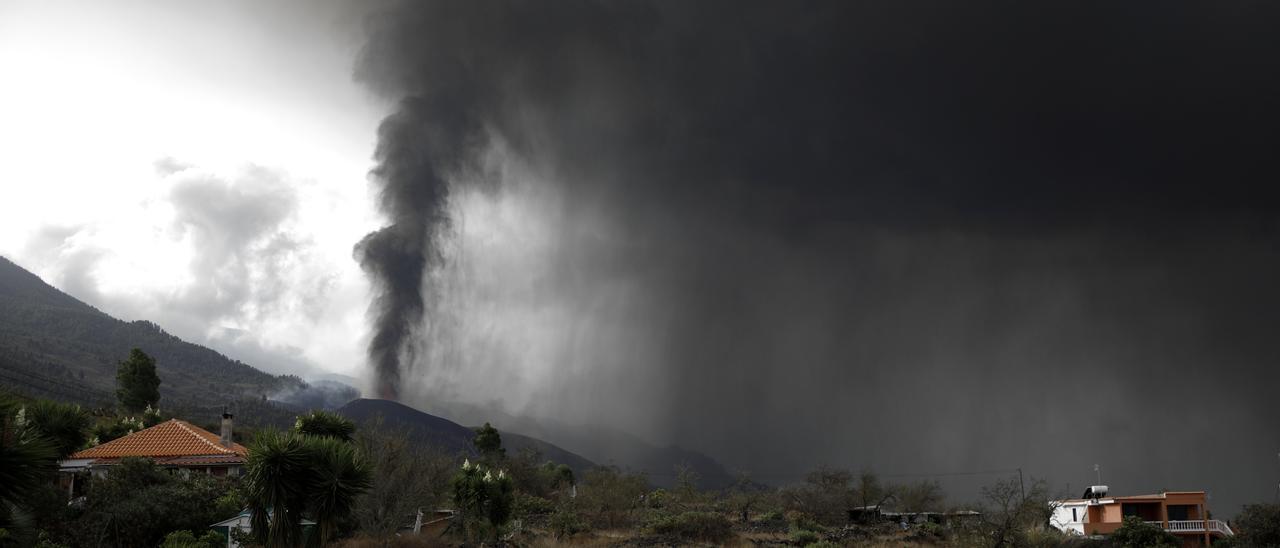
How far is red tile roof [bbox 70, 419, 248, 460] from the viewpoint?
4606cm

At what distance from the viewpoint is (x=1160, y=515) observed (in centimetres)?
6259

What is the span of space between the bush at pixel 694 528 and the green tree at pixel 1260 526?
31280 mm

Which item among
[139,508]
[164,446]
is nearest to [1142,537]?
[139,508]

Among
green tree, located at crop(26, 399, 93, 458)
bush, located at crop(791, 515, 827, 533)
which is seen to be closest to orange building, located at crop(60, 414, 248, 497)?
green tree, located at crop(26, 399, 93, 458)

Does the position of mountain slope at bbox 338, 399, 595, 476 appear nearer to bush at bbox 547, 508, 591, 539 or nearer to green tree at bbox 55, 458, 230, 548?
bush at bbox 547, 508, 591, 539

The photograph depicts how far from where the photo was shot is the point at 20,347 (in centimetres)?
15262

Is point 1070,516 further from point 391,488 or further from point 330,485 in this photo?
point 330,485

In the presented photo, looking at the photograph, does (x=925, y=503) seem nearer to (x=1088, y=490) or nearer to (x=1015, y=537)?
(x=1088, y=490)

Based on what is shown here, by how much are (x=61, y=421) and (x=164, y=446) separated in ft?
39.2

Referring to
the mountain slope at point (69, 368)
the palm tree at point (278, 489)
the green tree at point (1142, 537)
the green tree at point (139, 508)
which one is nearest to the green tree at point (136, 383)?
the mountain slope at point (69, 368)

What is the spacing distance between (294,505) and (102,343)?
20999 cm

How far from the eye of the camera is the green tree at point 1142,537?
166 feet

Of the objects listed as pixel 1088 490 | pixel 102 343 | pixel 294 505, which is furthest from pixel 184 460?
pixel 102 343

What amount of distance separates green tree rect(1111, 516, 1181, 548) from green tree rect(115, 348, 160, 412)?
83.3 m
